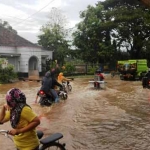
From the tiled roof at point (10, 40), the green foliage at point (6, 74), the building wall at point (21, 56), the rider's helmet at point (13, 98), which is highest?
the tiled roof at point (10, 40)

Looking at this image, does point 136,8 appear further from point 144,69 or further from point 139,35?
point 144,69

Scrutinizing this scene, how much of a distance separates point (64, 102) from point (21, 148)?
9835 mm

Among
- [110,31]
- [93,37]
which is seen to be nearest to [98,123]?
[93,37]

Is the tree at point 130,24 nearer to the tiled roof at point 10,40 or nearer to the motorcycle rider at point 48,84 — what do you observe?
the tiled roof at point 10,40

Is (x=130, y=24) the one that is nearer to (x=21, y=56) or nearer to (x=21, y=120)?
(x=21, y=56)

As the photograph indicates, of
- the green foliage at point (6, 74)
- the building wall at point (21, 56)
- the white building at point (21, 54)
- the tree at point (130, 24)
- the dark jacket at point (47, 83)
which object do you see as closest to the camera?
the dark jacket at point (47, 83)

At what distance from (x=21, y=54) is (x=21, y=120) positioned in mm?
30497

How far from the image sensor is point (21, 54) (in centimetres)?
3400

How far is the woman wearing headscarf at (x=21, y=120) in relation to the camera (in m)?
4.08

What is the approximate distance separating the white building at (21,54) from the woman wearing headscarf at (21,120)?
28.7 metres

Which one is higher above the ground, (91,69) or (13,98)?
(13,98)

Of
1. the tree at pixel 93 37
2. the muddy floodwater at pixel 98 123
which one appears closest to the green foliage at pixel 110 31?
the tree at pixel 93 37

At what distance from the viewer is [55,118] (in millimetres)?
10656

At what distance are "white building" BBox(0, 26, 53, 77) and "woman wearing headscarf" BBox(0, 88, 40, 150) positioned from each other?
94.3 feet
